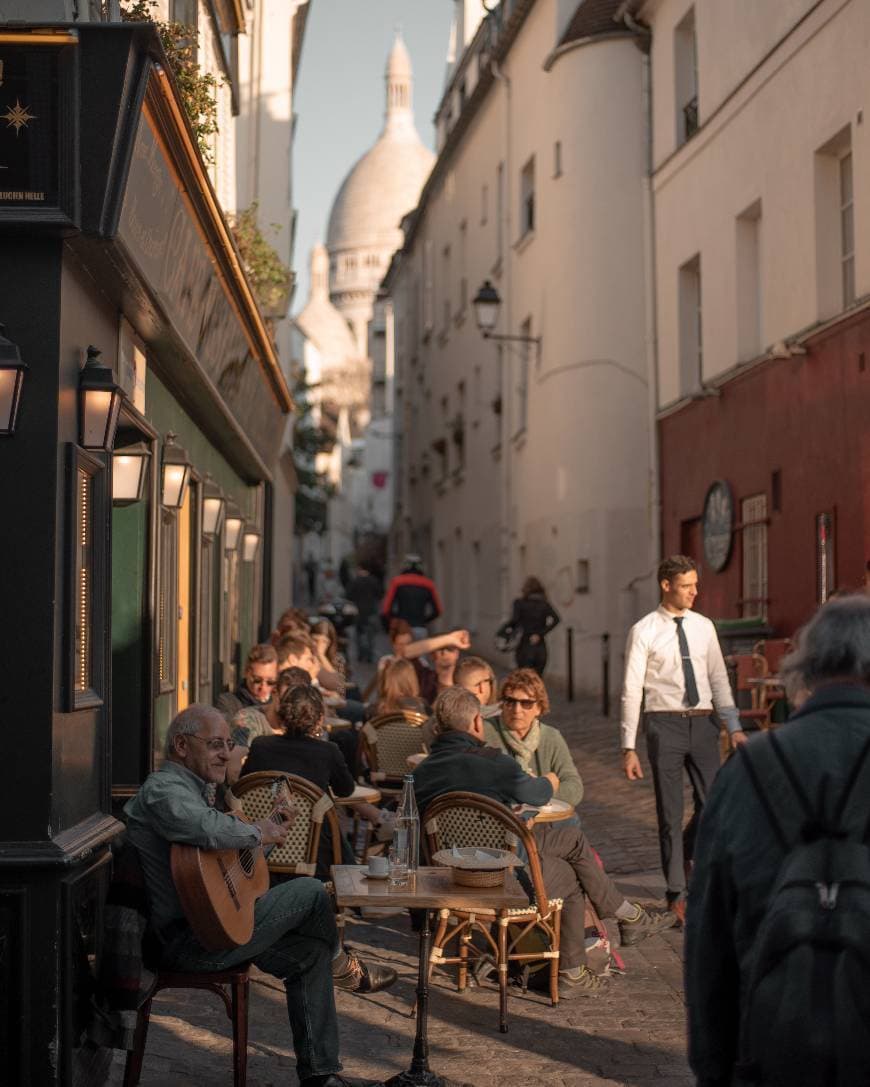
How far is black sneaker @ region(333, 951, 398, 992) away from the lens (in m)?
6.45

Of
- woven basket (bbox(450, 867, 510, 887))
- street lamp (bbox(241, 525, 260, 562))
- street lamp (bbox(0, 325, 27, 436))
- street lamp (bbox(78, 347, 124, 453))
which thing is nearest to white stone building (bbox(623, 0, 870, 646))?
street lamp (bbox(241, 525, 260, 562))

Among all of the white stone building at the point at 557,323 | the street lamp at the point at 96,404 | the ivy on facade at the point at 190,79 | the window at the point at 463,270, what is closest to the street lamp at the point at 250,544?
the white stone building at the point at 557,323

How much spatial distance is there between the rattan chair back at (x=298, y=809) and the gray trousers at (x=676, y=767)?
2.07 m

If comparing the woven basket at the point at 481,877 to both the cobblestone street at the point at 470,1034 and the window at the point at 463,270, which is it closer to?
the cobblestone street at the point at 470,1034

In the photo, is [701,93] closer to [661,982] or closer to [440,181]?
[661,982]

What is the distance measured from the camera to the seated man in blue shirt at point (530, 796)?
6992 mm

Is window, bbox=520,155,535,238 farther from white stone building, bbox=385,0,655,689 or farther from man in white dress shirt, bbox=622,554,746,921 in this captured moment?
man in white dress shirt, bbox=622,554,746,921

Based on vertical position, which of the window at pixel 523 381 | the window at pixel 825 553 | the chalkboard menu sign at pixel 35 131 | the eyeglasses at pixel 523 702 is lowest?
the eyeglasses at pixel 523 702

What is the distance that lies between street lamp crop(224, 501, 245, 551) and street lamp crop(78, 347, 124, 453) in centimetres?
937

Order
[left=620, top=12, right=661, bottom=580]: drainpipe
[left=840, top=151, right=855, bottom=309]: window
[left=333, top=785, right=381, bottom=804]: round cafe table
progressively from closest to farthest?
[left=333, top=785, right=381, bottom=804]: round cafe table < [left=840, top=151, right=855, bottom=309]: window < [left=620, top=12, right=661, bottom=580]: drainpipe

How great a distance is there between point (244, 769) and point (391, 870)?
201 cm

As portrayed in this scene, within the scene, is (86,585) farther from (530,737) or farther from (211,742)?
(530,737)

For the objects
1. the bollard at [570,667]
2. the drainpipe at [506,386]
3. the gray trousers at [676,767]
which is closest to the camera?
the gray trousers at [676,767]

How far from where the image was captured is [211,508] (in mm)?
13297
